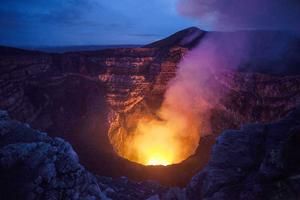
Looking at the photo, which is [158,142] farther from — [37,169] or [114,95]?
[37,169]

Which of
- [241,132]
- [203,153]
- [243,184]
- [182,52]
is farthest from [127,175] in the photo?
[182,52]

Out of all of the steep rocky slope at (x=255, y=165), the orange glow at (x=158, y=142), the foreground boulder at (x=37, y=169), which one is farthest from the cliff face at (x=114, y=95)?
the foreground boulder at (x=37, y=169)

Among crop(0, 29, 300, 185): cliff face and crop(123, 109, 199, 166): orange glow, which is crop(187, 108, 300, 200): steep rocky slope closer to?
crop(0, 29, 300, 185): cliff face

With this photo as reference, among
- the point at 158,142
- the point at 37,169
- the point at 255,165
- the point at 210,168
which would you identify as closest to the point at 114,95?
the point at 158,142

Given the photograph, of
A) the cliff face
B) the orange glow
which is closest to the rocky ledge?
the cliff face

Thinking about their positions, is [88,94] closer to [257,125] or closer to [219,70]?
[219,70]
